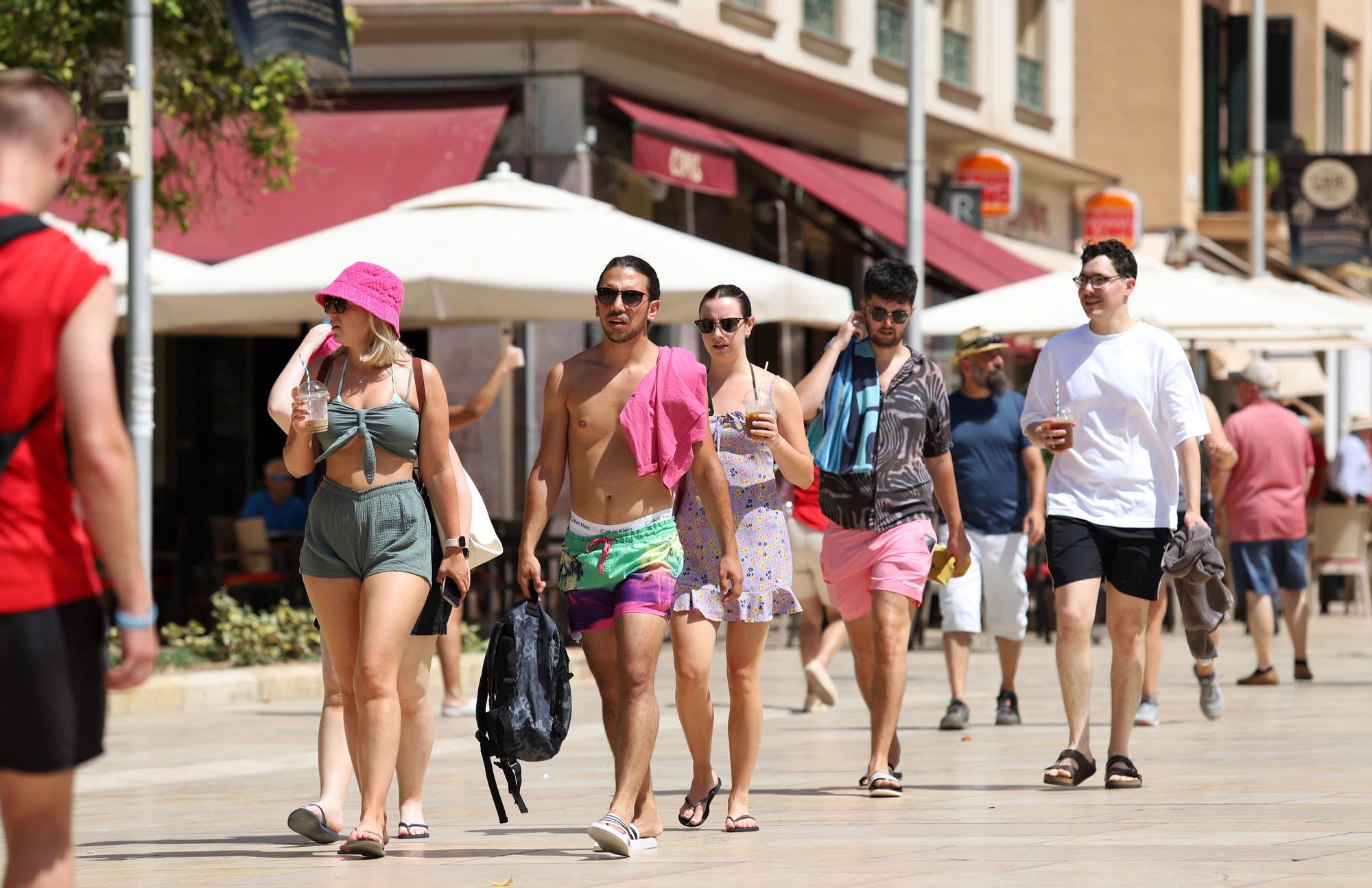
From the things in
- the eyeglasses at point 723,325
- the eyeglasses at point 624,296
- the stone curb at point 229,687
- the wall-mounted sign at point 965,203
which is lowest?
the stone curb at point 229,687

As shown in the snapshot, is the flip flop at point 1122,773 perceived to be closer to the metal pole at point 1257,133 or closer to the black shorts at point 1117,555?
the black shorts at point 1117,555

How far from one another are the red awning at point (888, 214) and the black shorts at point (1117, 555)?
43.7 feet

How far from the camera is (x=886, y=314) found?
916 cm

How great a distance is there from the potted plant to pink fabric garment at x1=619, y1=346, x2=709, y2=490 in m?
32.6

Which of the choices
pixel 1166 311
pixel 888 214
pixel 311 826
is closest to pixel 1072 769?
pixel 311 826

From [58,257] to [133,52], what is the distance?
9.29 m

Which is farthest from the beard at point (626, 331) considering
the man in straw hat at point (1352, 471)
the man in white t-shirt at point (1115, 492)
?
the man in straw hat at point (1352, 471)

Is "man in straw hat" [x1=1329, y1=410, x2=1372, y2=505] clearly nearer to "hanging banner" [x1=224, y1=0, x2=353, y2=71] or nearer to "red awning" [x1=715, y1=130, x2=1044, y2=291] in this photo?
"red awning" [x1=715, y1=130, x2=1044, y2=291]

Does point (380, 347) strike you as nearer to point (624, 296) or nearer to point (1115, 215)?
point (624, 296)

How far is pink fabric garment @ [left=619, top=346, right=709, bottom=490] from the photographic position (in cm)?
749

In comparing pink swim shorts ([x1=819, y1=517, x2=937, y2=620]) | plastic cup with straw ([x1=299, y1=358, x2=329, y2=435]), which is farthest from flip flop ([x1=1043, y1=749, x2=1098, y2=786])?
plastic cup with straw ([x1=299, y1=358, x2=329, y2=435])

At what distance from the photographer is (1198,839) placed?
24.3 ft

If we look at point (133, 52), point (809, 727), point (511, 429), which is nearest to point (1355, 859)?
point (809, 727)

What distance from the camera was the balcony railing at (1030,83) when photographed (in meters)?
32.0
